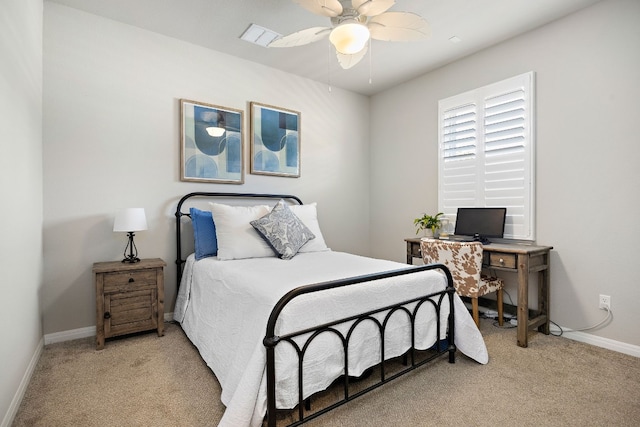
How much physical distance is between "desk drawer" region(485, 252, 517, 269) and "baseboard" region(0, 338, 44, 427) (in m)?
3.19

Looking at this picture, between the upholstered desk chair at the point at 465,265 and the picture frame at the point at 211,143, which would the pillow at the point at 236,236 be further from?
the upholstered desk chair at the point at 465,265

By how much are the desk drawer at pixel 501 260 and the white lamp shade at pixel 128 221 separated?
2.87 metres

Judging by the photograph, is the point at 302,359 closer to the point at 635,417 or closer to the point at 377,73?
the point at 635,417

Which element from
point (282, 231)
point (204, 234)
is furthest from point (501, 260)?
point (204, 234)

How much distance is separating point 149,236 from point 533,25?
3.87 metres

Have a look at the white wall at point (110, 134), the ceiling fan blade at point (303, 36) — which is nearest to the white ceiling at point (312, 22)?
the white wall at point (110, 134)

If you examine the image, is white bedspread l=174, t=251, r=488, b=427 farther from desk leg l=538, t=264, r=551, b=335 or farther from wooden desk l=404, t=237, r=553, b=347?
desk leg l=538, t=264, r=551, b=335

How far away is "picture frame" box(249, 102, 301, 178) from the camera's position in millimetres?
3510

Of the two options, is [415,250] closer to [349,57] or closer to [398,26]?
[349,57]

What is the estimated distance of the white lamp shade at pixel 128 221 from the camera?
2.53 meters

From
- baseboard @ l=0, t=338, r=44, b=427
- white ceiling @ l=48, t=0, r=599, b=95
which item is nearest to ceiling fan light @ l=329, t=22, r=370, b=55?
white ceiling @ l=48, t=0, r=599, b=95

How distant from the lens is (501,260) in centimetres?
263

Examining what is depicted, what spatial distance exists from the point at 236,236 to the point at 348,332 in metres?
1.41

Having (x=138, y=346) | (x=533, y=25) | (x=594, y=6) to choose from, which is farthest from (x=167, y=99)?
(x=594, y=6)
